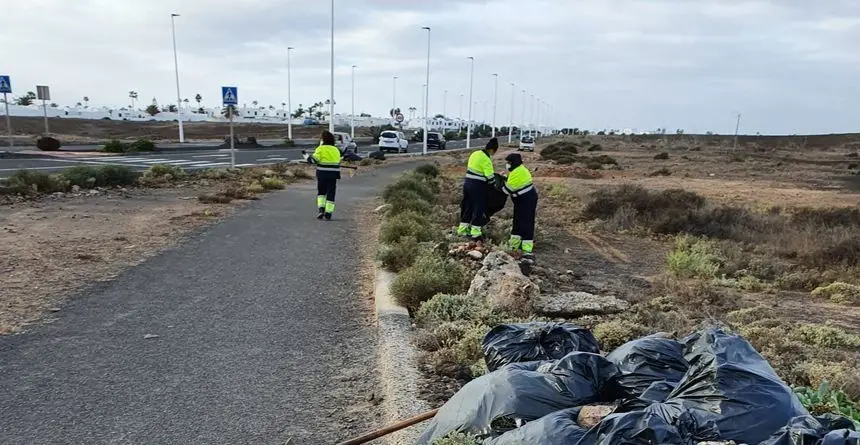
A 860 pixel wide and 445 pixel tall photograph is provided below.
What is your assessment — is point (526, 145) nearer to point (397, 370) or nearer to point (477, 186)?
point (477, 186)

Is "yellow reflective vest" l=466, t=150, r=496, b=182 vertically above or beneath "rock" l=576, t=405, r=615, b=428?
above

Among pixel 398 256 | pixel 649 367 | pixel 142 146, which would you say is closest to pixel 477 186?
pixel 398 256

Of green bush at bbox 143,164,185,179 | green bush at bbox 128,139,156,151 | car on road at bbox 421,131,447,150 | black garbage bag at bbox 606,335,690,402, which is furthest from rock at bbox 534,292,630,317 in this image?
car on road at bbox 421,131,447,150

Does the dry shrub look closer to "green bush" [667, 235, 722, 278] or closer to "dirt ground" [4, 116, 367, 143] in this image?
"green bush" [667, 235, 722, 278]

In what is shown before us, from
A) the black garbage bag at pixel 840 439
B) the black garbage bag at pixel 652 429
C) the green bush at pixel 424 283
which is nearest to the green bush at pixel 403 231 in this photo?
the green bush at pixel 424 283

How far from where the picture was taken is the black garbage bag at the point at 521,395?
9.10 feet

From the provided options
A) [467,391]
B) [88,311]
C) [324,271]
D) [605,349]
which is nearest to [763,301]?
[605,349]

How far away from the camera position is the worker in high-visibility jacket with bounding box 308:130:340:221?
11.6 meters

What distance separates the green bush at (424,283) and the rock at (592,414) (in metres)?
3.50

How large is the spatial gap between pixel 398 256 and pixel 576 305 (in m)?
2.47

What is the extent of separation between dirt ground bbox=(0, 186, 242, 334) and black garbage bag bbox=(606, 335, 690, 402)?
4879 mm

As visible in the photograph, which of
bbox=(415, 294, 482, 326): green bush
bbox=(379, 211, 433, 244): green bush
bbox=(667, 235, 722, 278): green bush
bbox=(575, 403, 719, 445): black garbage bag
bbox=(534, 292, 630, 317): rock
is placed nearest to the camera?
bbox=(575, 403, 719, 445): black garbage bag

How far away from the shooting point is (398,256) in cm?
769

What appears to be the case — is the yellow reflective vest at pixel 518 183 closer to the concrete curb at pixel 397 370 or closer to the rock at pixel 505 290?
the rock at pixel 505 290
